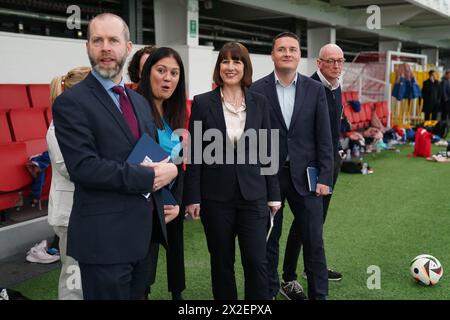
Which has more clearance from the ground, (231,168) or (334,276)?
(231,168)

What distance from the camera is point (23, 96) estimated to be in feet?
17.5

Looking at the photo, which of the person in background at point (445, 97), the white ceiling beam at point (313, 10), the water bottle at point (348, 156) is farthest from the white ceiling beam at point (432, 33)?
the water bottle at point (348, 156)

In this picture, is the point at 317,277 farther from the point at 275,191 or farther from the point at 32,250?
the point at 32,250

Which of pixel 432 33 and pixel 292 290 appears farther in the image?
pixel 432 33

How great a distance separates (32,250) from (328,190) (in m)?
2.35

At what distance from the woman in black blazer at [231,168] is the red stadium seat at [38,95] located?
3.72m

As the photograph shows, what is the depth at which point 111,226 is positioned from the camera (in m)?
1.59

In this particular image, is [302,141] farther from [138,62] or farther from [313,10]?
[313,10]

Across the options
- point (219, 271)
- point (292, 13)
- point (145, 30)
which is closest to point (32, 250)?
point (219, 271)

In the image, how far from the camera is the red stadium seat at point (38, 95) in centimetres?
545

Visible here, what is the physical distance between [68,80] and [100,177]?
106 cm

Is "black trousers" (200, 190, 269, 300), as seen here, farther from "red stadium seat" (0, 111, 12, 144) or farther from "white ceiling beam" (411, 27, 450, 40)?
"white ceiling beam" (411, 27, 450, 40)

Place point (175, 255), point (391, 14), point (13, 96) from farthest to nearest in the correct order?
point (391, 14) → point (13, 96) → point (175, 255)

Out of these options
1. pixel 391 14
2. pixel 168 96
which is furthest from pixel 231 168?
pixel 391 14
